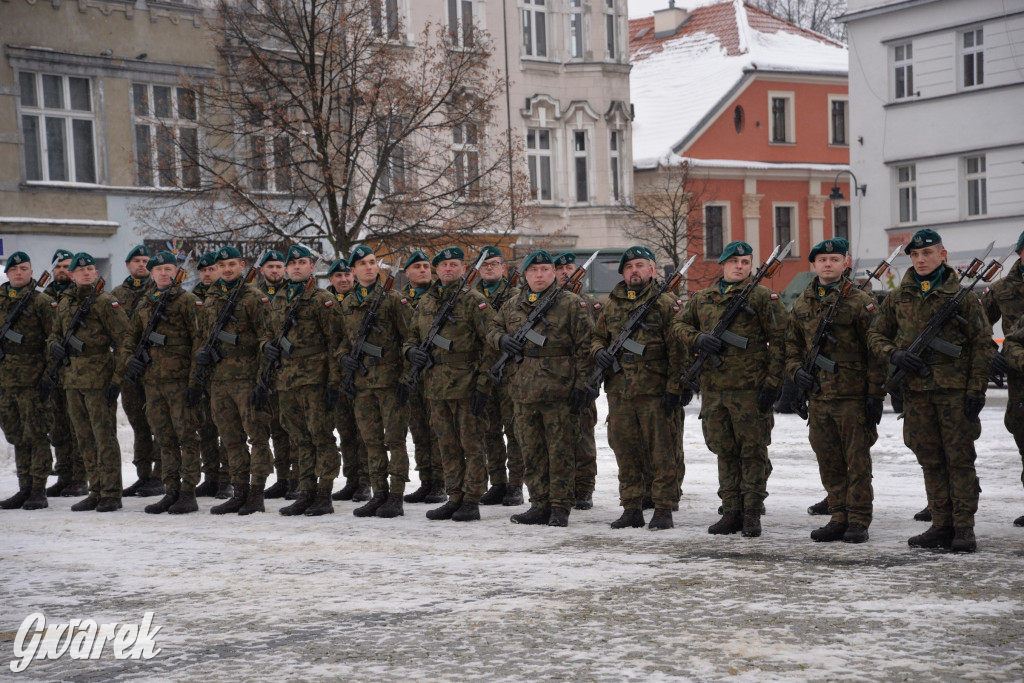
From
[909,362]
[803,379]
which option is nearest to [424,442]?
[803,379]

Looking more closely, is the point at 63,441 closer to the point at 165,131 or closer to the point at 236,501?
the point at 236,501

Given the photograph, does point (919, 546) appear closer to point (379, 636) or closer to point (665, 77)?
point (379, 636)

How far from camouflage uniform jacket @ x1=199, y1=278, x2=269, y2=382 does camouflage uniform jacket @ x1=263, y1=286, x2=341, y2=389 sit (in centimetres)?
13

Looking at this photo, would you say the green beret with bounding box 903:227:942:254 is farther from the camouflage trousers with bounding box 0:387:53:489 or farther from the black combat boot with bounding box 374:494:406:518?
the camouflage trousers with bounding box 0:387:53:489

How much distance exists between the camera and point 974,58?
33.7m

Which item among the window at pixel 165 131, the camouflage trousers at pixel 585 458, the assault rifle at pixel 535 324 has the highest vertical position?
the window at pixel 165 131

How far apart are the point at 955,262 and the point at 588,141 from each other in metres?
10.4

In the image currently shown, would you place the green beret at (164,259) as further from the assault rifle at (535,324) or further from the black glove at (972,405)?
the black glove at (972,405)

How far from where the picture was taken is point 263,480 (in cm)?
1164

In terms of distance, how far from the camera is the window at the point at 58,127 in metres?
26.7

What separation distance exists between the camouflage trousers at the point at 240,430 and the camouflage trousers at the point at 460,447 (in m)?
1.47

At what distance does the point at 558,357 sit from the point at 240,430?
2917 millimetres

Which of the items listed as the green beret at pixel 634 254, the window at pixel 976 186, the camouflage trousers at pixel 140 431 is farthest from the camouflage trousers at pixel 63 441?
the window at pixel 976 186

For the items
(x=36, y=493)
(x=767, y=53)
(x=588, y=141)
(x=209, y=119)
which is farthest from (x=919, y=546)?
(x=767, y=53)
